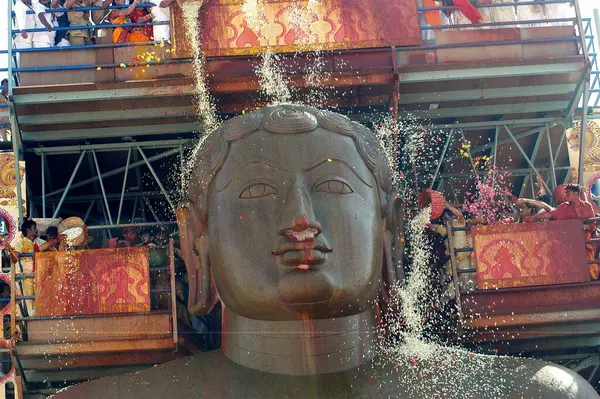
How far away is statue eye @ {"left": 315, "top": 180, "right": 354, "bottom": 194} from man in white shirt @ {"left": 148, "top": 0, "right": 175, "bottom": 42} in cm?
426

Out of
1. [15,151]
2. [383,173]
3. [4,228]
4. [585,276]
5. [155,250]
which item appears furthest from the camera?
[4,228]

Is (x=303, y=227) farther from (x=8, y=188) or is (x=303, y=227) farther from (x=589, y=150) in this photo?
(x=589, y=150)

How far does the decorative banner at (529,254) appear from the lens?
31.2 ft

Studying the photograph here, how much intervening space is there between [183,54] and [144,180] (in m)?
2.46

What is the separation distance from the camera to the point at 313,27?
10844mm

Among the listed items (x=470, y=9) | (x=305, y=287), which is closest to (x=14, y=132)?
(x=305, y=287)

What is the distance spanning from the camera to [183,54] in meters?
10.8

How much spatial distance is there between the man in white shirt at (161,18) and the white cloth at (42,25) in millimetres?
1194

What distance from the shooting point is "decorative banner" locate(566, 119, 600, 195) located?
41.4ft

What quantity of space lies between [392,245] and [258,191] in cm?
148

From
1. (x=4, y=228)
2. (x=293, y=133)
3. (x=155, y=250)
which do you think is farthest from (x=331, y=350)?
(x=4, y=228)

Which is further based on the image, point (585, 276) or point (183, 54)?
point (183, 54)

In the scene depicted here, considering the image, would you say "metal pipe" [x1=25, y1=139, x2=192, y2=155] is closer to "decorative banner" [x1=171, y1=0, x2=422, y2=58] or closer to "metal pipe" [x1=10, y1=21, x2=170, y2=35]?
"decorative banner" [x1=171, y1=0, x2=422, y2=58]

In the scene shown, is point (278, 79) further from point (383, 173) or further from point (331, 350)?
point (331, 350)
